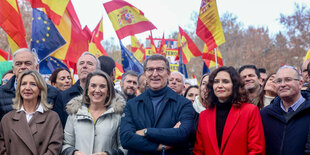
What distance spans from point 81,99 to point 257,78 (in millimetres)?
3144

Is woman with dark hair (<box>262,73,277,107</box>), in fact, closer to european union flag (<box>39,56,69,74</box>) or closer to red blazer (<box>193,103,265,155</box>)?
red blazer (<box>193,103,265,155</box>)

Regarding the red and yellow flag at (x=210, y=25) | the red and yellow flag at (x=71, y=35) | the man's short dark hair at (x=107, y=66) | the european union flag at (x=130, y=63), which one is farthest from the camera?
the european union flag at (x=130, y=63)

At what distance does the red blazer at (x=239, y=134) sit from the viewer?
12.3 feet

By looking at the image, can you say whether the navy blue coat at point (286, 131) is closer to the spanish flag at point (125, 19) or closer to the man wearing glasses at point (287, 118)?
the man wearing glasses at point (287, 118)

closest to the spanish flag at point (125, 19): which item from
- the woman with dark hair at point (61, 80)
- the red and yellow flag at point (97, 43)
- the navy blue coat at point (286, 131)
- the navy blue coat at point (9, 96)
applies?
the red and yellow flag at point (97, 43)

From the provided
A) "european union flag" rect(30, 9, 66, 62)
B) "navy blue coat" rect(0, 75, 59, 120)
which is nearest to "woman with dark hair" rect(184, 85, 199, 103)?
"navy blue coat" rect(0, 75, 59, 120)

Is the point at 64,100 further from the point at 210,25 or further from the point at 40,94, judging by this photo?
the point at 210,25

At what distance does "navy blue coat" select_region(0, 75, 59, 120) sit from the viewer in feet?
14.6

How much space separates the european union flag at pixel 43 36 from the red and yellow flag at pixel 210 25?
396 cm

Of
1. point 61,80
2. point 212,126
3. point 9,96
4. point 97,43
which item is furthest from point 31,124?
point 97,43

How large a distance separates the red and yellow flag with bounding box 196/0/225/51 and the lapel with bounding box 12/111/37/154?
20.9 feet

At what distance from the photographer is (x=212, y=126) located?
3988 mm

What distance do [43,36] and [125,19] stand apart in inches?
98.7

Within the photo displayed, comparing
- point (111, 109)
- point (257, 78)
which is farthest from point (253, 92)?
point (111, 109)
